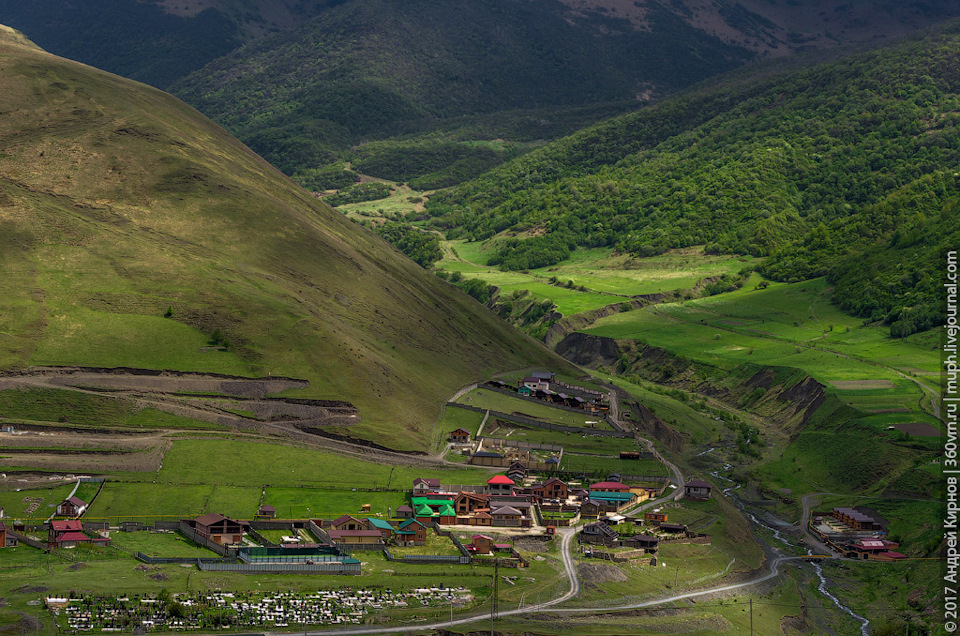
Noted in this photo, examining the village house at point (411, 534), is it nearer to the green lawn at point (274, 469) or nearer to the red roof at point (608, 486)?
the green lawn at point (274, 469)

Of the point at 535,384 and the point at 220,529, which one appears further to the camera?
the point at 535,384

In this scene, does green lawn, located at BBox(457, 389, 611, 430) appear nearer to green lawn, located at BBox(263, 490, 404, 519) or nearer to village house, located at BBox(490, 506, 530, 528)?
green lawn, located at BBox(263, 490, 404, 519)

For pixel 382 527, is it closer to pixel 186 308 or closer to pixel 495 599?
pixel 495 599

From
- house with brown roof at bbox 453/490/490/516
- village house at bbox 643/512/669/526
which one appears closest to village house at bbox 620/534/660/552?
village house at bbox 643/512/669/526

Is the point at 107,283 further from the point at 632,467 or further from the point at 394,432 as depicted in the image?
the point at 632,467

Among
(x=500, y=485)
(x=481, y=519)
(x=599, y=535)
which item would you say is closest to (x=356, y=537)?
(x=481, y=519)

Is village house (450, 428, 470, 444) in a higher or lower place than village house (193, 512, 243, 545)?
lower
